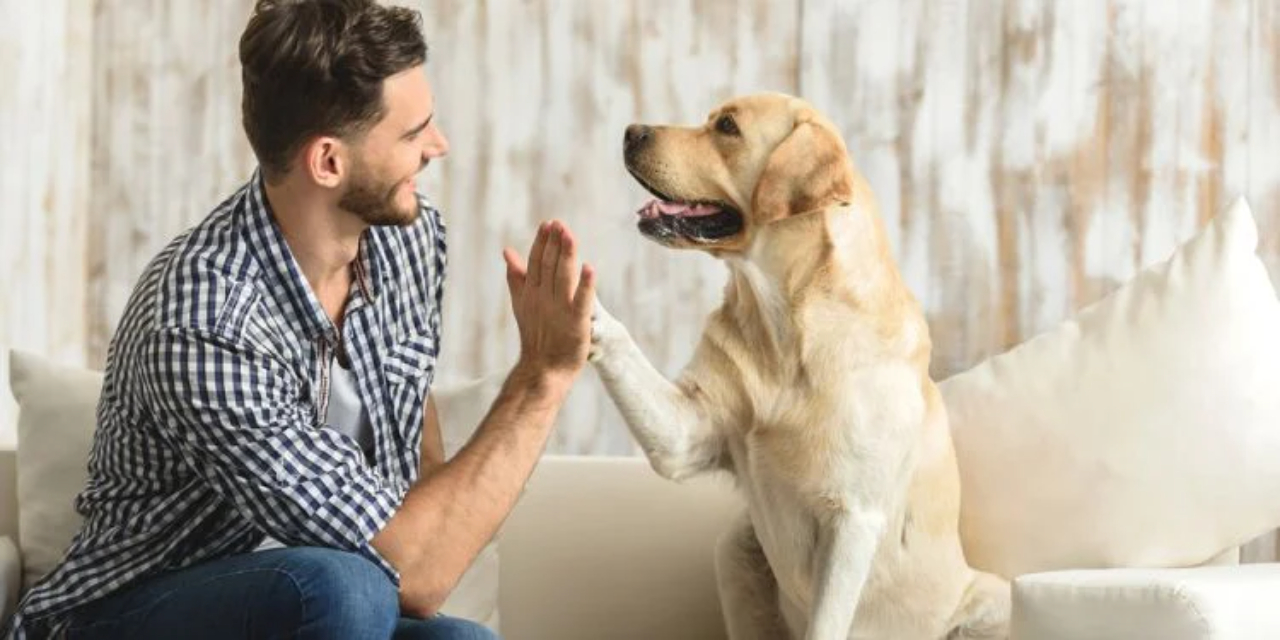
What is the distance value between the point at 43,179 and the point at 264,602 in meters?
1.35

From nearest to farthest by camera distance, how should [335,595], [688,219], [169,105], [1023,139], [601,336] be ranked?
[335,595] → [601,336] → [688,219] → [1023,139] → [169,105]

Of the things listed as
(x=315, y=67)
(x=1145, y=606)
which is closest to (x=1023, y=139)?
(x=1145, y=606)

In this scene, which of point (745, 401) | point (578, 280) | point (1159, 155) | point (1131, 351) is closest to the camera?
point (578, 280)

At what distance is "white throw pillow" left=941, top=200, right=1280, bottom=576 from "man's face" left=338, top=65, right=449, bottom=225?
0.94 m

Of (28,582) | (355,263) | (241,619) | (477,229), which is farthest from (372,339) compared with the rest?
(477,229)

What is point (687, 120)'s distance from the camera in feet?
9.10

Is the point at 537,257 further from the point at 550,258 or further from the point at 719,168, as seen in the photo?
the point at 719,168

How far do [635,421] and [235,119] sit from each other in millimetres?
1161

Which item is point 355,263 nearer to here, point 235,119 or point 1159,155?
point 235,119

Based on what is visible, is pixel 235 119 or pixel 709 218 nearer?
pixel 709 218

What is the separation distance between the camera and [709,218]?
2150 millimetres

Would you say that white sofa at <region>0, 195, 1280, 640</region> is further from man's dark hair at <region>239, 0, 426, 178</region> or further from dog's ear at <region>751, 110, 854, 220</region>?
man's dark hair at <region>239, 0, 426, 178</region>

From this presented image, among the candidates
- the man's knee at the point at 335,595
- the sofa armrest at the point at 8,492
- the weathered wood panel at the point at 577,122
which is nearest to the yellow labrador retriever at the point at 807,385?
the man's knee at the point at 335,595

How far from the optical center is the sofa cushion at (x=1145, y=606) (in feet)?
5.81
